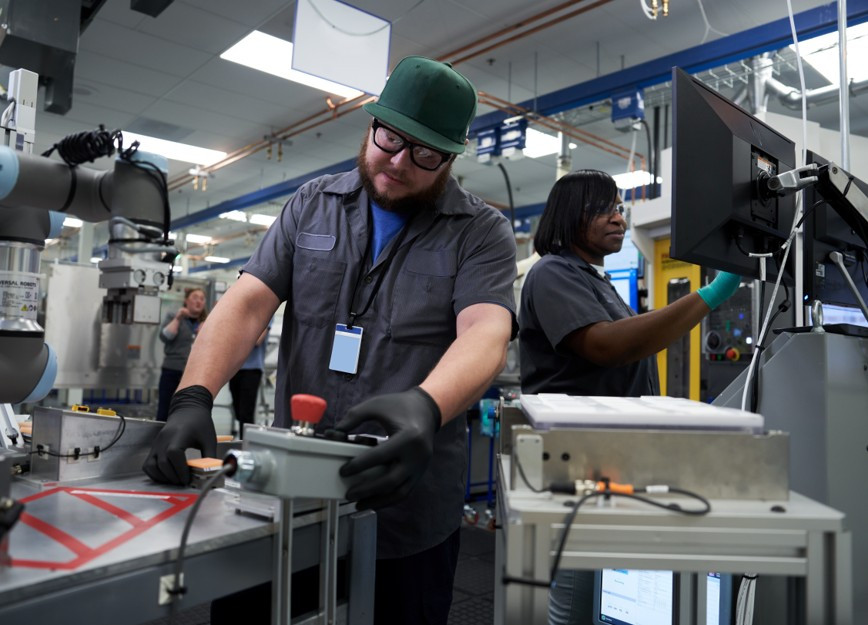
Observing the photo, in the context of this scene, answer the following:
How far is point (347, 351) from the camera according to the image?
116cm

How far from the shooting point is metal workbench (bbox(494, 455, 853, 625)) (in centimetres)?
64

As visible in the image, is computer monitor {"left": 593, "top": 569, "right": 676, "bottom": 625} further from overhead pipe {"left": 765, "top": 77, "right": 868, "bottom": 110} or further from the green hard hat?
overhead pipe {"left": 765, "top": 77, "right": 868, "bottom": 110}

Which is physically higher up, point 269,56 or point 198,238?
point 269,56

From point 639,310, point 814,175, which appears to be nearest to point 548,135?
point 639,310

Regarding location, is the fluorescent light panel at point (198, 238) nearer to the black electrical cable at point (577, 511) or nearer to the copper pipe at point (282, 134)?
the copper pipe at point (282, 134)

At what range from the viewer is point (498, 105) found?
4703mm

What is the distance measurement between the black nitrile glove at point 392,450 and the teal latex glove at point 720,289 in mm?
838

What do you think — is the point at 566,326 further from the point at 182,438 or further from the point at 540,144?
the point at 540,144

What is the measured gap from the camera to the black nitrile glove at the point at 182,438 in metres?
0.91

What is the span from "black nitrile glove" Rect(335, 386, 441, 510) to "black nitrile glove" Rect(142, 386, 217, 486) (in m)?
0.29

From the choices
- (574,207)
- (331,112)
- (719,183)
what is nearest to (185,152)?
(331,112)

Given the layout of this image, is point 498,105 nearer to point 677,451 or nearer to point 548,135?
point 548,135

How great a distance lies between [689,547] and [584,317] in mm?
861

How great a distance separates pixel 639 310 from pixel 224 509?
2632 mm
